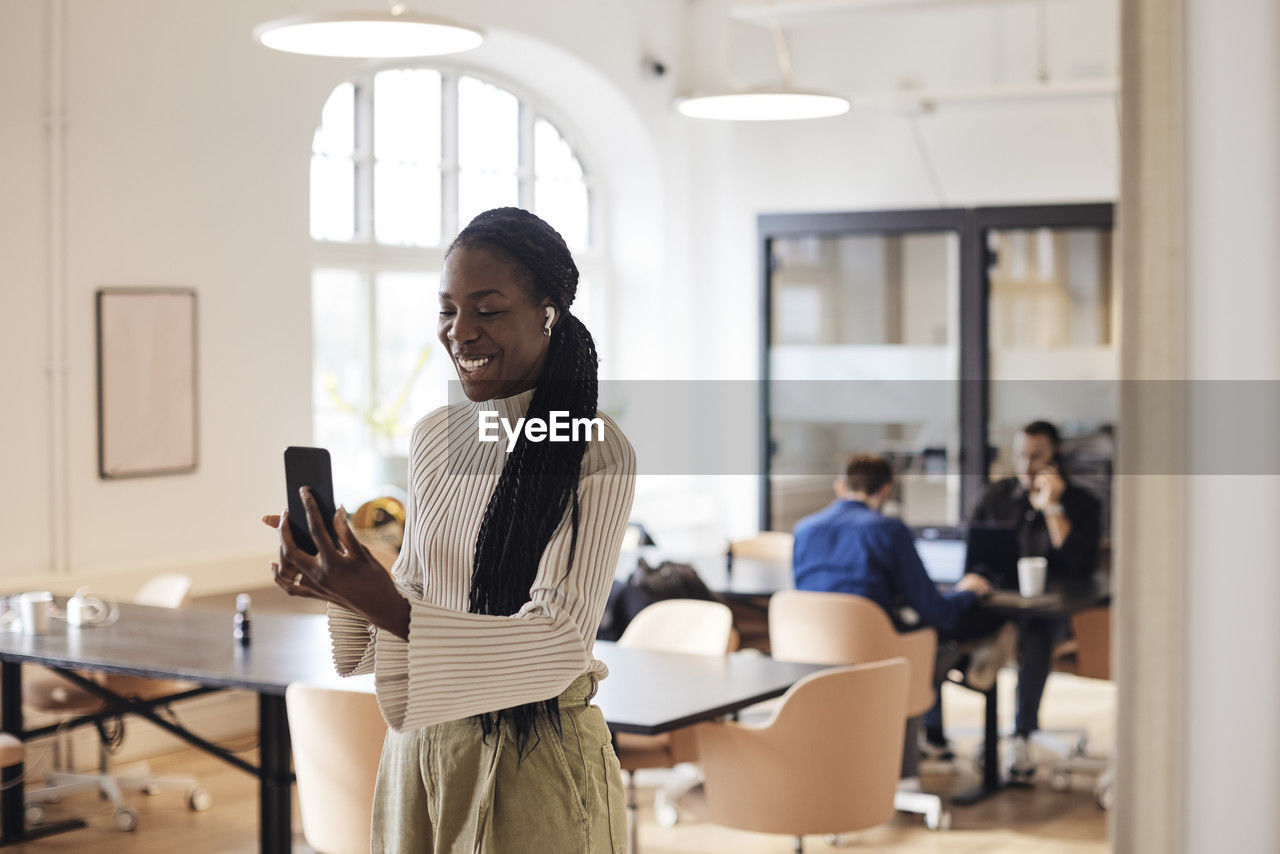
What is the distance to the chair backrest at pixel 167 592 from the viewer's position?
5.32 metres

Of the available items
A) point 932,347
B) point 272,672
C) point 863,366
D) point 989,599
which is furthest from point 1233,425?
point 863,366

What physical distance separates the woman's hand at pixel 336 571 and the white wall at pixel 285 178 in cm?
448

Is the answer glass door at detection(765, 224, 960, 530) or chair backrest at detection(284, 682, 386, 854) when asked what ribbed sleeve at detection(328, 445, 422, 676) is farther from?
glass door at detection(765, 224, 960, 530)

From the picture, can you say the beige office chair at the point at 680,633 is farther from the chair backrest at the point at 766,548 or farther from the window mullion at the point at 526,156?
the window mullion at the point at 526,156

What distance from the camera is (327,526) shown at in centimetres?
157

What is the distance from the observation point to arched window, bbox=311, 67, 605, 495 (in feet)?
23.7

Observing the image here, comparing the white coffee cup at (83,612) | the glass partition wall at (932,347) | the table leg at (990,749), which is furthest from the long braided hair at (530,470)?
the glass partition wall at (932,347)

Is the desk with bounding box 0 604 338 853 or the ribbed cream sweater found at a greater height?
the ribbed cream sweater

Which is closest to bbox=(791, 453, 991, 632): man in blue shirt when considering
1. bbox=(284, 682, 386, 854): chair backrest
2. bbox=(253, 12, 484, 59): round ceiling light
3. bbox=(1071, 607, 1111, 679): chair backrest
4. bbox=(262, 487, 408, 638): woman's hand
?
bbox=(1071, 607, 1111, 679): chair backrest

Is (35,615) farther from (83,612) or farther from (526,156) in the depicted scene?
(526,156)

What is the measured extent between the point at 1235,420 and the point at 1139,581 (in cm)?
32

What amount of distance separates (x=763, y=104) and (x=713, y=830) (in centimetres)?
264

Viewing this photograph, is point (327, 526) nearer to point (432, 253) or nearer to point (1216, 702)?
point (1216, 702)

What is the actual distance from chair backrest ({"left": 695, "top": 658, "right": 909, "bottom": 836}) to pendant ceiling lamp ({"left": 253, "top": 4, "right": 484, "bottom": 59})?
210 centimetres
